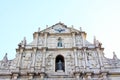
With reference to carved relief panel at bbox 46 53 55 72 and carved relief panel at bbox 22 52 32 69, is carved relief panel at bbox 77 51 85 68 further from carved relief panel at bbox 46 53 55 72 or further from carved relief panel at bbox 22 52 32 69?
carved relief panel at bbox 22 52 32 69

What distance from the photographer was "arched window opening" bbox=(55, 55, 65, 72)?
14.3 m

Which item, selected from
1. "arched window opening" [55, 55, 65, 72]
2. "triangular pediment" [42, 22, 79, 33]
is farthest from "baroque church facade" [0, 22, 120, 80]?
"triangular pediment" [42, 22, 79, 33]

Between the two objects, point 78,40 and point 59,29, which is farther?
point 59,29

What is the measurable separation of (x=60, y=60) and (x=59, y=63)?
1.75 feet

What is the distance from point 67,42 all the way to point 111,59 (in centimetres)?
371

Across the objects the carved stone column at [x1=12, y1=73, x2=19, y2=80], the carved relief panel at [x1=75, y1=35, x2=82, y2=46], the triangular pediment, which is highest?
the triangular pediment

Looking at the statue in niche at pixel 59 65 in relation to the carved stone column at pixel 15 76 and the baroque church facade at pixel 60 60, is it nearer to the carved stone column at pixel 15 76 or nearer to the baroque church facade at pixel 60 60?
the baroque church facade at pixel 60 60

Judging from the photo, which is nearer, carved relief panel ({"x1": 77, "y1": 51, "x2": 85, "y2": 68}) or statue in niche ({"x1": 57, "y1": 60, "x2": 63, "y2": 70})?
carved relief panel ({"x1": 77, "y1": 51, "x2": 85, "y2": 68})

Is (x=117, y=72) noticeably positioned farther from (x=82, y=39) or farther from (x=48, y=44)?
(x=48, y=44)

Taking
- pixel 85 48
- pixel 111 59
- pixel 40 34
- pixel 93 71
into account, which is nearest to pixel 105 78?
pixel 93 71

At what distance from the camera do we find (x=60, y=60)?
15047 millimetres

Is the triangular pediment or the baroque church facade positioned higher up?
the triangular pediment

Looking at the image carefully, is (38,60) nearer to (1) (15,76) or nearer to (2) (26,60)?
(2) (26,60)

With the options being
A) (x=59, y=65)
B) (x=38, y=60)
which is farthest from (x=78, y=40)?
(x=38, y=60)
